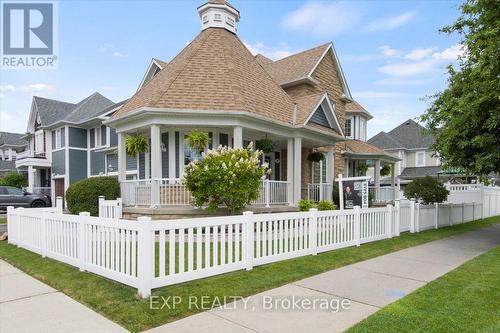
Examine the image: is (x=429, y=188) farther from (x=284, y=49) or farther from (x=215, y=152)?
(x=284, y=49)

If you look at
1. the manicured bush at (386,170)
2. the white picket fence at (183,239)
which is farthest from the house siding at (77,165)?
the manicured bush at (386,170)

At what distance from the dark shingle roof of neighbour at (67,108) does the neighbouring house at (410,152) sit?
28.9 m

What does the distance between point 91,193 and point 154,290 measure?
357 inches

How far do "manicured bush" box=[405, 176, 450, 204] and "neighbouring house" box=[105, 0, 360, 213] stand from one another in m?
3.80

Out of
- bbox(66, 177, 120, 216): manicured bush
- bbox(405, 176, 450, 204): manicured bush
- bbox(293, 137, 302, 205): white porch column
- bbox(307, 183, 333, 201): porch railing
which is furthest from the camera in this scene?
bbox(307, 183, 333, 201): porch railing

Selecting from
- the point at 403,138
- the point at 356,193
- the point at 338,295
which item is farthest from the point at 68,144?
the point at 403,138

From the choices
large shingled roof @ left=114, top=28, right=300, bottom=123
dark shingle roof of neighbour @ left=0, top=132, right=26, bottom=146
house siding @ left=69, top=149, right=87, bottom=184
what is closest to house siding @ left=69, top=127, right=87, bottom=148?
house siding @ left=69, top=149, right=87, bottom=184

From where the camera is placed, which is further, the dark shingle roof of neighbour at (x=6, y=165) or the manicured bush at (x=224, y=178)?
the dark shingle roof of neighbour at (x=6, y=165)

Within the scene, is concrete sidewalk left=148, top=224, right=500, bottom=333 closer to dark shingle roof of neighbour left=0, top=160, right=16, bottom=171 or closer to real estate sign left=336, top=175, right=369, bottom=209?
real estate sign left=336, top=175, right=369, bottom=209

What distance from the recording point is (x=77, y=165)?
87.4 ft

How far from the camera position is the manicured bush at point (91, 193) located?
42.7ft

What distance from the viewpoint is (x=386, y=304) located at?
4.87 metres

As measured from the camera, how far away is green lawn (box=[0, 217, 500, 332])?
14.3 feet

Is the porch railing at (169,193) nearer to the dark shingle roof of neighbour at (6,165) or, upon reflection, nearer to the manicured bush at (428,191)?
the manicured bush at (428,191)
